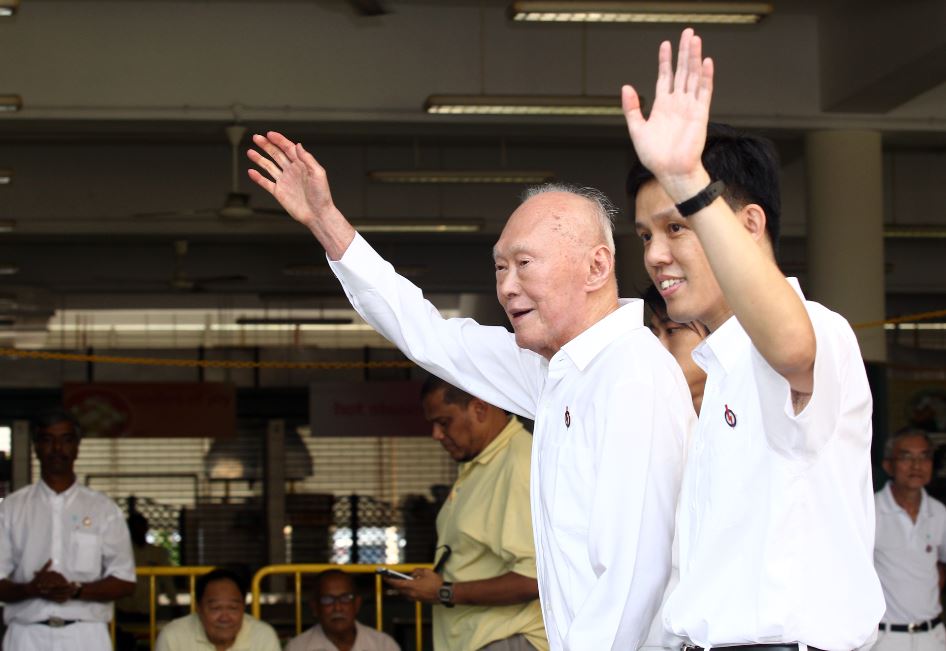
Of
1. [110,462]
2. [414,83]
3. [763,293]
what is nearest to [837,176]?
[414,83]

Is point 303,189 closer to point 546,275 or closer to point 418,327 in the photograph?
point 418,327

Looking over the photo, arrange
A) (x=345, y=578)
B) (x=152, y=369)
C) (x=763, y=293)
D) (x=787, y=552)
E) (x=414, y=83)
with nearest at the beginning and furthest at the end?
(x=763, y=293), (x=787, y=552), (x=345, y=578), (x=414, y=83), (x=152, y=369)

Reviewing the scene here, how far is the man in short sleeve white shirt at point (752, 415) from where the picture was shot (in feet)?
5.52

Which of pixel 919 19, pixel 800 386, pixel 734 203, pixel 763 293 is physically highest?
pixel 919 19

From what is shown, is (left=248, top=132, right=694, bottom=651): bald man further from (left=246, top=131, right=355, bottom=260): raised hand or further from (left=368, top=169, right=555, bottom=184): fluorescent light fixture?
(left=368, top=169, right=555, bottom=184): fluorescent light fixture

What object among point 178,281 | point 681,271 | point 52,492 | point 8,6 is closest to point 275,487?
point 178,281

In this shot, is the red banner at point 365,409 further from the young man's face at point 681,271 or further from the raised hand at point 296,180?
the young man's face at point 681,271

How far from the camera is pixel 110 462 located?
718 inches

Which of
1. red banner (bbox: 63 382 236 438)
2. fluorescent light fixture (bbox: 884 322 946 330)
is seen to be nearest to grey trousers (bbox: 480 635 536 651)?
red banner (bbox: 63 382 236 438)

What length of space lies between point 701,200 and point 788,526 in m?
0.48

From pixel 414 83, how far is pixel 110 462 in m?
10.7

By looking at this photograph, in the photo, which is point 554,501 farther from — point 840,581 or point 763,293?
point 763,293

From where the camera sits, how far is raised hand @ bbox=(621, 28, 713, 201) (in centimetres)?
171

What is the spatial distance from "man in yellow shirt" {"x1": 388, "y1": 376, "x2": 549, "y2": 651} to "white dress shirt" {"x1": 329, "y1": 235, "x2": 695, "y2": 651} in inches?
58.0
